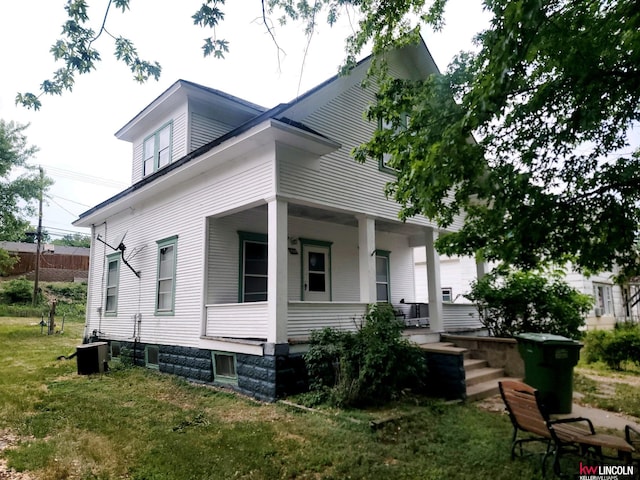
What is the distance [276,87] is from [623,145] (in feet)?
14.1

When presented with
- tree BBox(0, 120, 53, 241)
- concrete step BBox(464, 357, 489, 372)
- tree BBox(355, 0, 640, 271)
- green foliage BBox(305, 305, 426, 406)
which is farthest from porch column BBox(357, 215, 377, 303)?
tree BBox(0, 120, 53, 241)

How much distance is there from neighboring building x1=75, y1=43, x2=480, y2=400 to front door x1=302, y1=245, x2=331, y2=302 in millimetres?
38

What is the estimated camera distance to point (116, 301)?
11.8 meters

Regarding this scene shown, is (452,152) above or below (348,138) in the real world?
below

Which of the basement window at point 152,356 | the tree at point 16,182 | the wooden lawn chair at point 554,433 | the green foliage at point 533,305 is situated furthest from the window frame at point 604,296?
the tree at point 16,182

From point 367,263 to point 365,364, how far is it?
2.74m

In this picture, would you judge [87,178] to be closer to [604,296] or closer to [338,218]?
[338,218]

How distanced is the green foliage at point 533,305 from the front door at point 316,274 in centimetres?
376

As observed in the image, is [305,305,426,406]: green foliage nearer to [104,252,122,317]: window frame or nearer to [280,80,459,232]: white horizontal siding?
[280,80,459,232]: white horizontal siding

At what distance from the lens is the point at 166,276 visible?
9.80 metres

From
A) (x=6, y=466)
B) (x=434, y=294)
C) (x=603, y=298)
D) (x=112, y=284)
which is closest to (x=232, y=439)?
(x=6, y=466)

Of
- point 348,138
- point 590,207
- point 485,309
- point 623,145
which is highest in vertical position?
point 348,138

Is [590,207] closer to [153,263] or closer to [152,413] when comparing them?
[152,413]

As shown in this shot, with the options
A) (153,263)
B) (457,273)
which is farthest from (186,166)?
(457,273)
